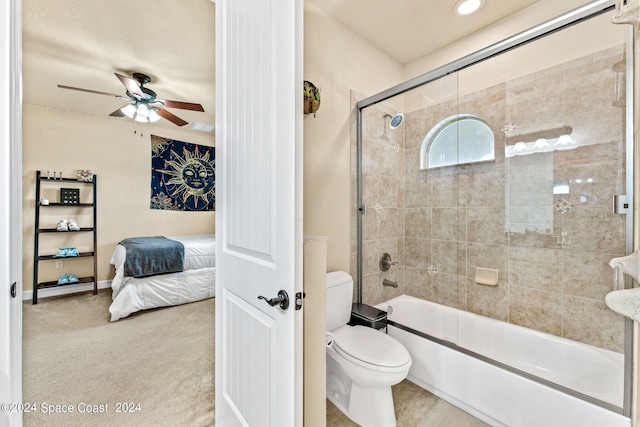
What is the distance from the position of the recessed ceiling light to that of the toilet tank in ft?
6.83

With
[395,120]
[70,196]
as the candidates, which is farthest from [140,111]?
[395,120]

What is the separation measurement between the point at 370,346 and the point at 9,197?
5.64 feet

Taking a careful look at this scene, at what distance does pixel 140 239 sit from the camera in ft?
10.1

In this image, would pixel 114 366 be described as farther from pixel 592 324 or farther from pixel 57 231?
pixel 592 324

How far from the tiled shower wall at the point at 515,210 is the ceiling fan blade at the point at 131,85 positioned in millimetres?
2024

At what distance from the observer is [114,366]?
184 cm

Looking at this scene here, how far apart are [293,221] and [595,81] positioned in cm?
204

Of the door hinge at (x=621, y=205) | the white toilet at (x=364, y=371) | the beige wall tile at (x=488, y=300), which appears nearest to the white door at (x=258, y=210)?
the white toilet at (x=364, y=371)

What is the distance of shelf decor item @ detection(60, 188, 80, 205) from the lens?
9.14 feet

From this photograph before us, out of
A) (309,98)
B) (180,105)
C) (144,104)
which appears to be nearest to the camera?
(309,98)

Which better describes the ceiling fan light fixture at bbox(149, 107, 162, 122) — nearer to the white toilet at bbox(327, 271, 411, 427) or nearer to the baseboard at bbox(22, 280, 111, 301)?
the baseboard at bbox(22, 280, 111, 301)

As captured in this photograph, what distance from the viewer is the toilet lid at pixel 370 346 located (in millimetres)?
1353

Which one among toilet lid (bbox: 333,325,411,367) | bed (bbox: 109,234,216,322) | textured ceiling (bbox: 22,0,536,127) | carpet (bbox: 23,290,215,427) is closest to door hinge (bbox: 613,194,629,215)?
toilet lid (bbox: 333,325,411,367)

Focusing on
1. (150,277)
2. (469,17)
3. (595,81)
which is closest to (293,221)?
(595,81)
